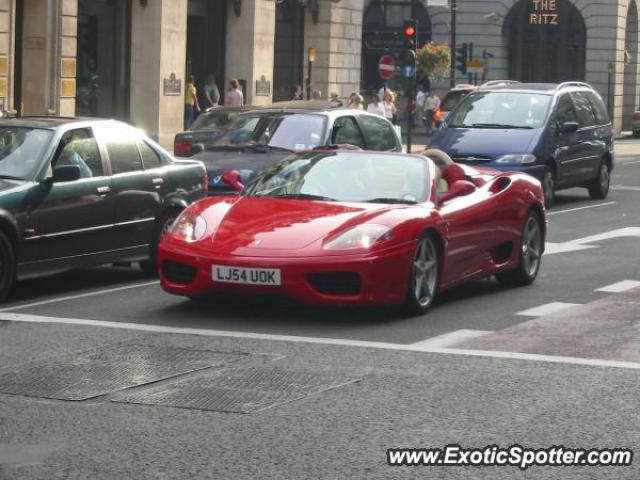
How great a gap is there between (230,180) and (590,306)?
3015 millimetres

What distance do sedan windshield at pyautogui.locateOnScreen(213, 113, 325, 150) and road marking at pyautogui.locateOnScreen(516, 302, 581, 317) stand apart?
7097 mm

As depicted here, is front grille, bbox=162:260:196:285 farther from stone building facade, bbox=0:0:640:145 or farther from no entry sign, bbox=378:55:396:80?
no entry sign, bbox=378:55:396:80

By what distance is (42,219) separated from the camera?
488 inches

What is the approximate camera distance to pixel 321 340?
33.4 feet

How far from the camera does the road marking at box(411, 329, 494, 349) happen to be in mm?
10062

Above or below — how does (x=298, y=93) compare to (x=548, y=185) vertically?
above

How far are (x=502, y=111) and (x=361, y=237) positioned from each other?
12.8 metres

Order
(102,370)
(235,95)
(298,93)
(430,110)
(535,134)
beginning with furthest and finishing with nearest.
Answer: (430,110) < (298,93) < (235,95) < (535,134) < (102,370)

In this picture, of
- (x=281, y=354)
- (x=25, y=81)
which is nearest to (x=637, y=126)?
(x=25, y=81)

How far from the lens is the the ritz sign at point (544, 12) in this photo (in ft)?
221

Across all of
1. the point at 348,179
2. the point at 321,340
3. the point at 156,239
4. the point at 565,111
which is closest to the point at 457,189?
the point at 348,179

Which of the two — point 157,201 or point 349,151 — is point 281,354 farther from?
point 157,201

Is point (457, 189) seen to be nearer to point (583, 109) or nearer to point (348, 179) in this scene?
point (348, 179)

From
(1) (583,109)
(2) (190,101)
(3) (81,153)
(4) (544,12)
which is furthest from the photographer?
(4) (544,12)
